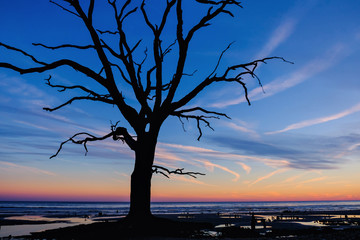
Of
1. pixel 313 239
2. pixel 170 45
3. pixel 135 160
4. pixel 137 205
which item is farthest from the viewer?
pixel 170 45

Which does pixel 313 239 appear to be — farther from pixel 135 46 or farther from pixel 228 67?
pixel 135 46

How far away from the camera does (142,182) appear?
37.3 ft

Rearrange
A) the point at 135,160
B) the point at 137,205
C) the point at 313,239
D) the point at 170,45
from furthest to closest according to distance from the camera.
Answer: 1. the point at 170,45
2. the point at 135,160
3. the point at 137,205
4. the point at 313,239

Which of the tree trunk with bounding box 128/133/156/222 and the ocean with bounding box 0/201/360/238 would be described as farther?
the ocean with bounding box 0/201/360/238

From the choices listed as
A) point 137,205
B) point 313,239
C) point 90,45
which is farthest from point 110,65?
point 313,239


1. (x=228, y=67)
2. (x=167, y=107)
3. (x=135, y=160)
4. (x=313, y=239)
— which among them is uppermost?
(x=228, y=67)

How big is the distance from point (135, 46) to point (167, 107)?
281 cm

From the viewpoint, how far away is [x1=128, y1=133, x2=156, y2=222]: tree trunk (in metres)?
11.1

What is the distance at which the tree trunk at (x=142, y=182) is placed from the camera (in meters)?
11.1

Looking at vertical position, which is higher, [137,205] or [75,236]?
[137,205]

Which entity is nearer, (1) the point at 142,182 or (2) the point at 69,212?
(1) the point at 142,182

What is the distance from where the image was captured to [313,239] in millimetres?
10008

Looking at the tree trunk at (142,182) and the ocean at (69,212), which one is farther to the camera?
the ocean at (69,212)

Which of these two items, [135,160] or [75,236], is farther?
[135,160]
